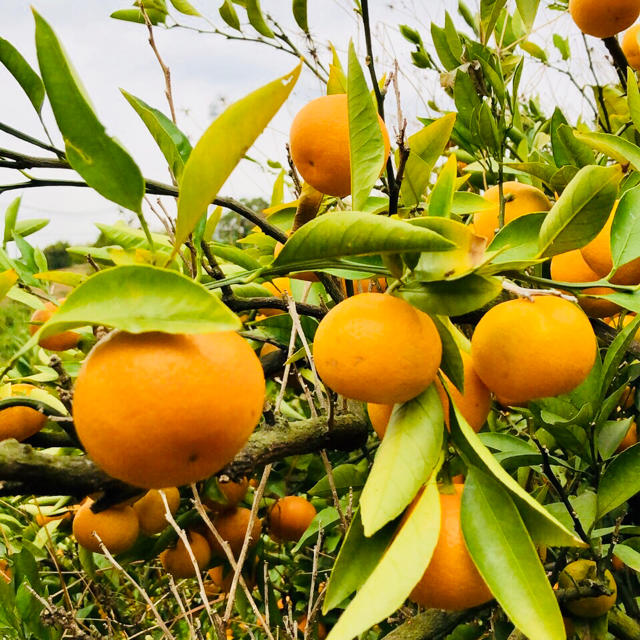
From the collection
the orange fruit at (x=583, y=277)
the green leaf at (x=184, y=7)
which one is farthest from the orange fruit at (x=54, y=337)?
the orange fruit at (x=583, y=277)

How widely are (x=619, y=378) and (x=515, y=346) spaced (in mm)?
436

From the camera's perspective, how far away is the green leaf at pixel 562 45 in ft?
6.63

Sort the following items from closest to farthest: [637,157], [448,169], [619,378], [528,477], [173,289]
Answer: [173,289] < [448,169] < [637,157] < [619,378] < [528,477]

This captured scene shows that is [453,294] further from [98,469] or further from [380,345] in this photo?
[98,469]

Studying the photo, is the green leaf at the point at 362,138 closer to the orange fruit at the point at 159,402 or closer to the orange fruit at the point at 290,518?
the orange fruit at the point at 159,402

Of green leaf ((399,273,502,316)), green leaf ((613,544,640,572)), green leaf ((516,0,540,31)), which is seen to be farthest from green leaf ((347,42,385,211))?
green leaf ((516,0,540,31))

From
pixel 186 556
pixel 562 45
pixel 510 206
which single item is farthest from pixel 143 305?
pixel 562 45

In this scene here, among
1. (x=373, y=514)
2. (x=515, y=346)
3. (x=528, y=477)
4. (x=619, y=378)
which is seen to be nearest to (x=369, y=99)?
(x=515, y=346)

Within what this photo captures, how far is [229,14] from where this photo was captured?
1.24 meters

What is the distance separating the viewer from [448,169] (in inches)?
26.1

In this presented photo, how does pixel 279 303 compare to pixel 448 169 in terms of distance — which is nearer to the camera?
pixel 448 169

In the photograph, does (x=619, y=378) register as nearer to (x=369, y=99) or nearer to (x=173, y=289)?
(x=369, y=99)

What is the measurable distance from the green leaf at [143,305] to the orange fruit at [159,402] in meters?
0.03

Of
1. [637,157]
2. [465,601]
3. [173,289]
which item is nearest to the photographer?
[173,289]
